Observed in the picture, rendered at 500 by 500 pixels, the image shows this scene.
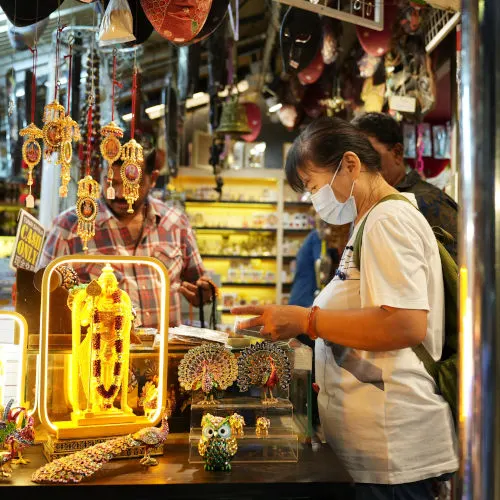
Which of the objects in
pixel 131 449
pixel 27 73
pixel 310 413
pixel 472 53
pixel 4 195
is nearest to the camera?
pixel 472 53

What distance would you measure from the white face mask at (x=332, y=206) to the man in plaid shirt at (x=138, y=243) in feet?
3.79

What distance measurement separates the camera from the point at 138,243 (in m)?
3.22

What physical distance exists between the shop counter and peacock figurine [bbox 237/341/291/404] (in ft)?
0.74

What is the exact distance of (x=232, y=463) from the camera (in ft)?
5.06

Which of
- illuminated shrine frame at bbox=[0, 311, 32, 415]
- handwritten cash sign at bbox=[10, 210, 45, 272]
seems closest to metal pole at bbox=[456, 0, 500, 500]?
illuminated shrine frame at bbox=[0, 311, 32, 415]

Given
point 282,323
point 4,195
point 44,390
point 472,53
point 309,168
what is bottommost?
point 44,390

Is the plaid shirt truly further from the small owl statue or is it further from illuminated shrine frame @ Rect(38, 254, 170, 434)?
the small owl statue

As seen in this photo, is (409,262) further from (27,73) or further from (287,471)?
(27,73)

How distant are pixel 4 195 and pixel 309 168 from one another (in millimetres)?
7212

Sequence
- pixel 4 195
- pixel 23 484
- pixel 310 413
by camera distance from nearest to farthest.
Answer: pixel 23 484
pixel 310 413
pixel 4 195

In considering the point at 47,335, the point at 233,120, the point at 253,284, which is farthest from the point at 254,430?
the point at 253,284

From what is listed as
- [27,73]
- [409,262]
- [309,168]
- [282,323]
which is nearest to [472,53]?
[409,262]

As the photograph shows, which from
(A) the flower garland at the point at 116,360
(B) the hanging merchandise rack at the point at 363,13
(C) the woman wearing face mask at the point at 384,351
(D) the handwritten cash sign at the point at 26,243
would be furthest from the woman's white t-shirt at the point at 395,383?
(B) the hanging merchandise rack at the point at 363,13

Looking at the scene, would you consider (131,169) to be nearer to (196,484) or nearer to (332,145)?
(332,145)
